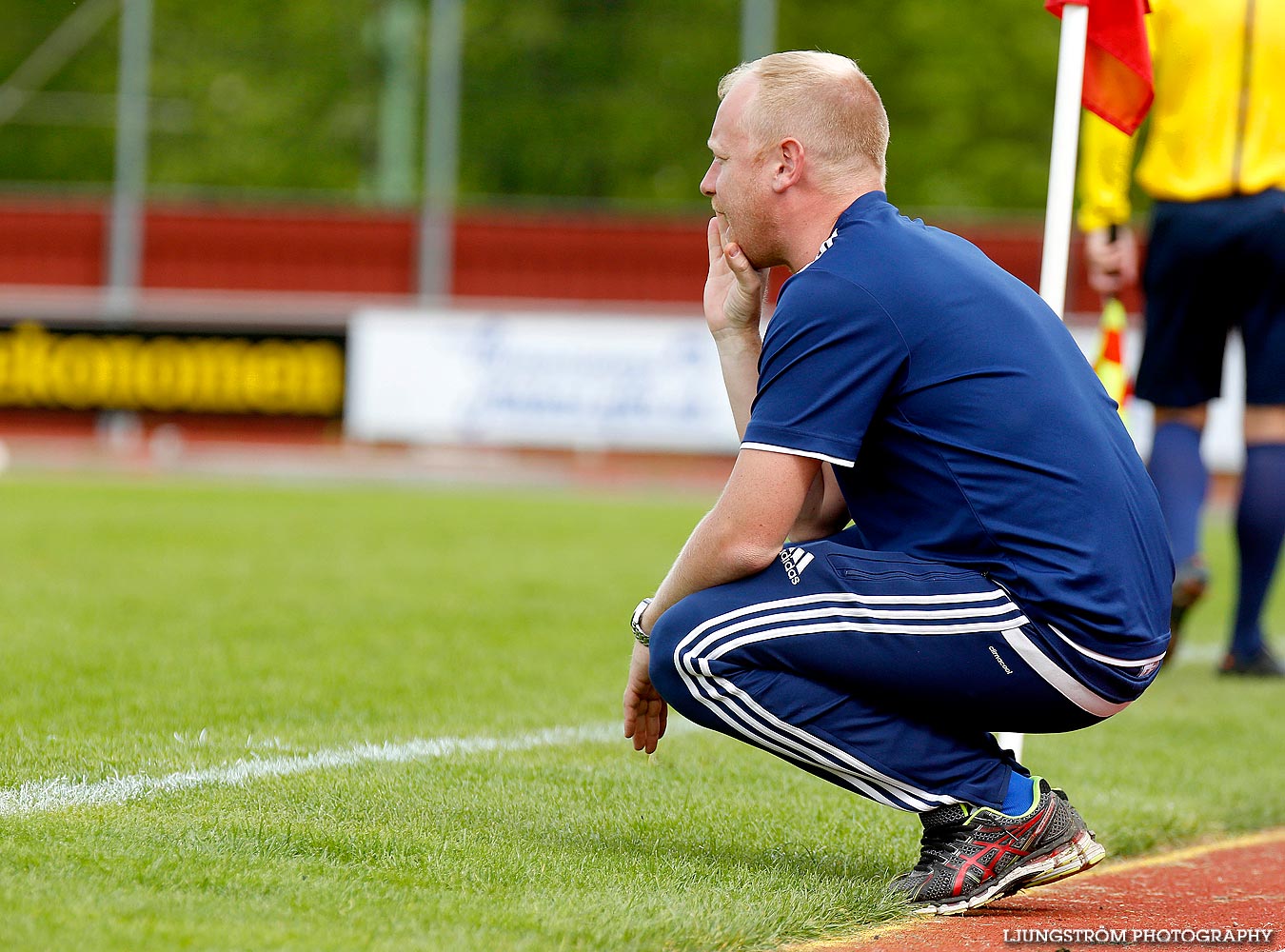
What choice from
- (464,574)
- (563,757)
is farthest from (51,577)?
(563,757)

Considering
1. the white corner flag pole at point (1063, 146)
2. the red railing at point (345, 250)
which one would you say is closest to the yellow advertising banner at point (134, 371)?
the red railing at point (345, 250)

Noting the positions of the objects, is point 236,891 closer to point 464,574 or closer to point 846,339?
point 846,339

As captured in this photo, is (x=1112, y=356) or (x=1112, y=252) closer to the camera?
(x=1112, y=356)

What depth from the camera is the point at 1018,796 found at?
324 centimetres

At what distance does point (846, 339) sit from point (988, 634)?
0.56 m

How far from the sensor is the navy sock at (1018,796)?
3.21 meters

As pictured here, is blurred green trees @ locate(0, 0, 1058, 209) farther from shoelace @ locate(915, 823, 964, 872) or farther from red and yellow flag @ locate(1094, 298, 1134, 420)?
shoelace @ locate(915, 823, 964, 872)

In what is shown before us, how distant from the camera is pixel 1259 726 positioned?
17.2ft

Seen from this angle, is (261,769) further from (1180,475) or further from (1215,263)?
(1215,263)

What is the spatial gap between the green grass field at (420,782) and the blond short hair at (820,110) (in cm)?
130

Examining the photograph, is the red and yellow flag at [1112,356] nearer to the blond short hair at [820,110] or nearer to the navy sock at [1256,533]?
the navy sock at [1256,533]

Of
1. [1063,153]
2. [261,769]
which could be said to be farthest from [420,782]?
[1063,153]

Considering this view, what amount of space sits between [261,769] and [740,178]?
1.66 metres

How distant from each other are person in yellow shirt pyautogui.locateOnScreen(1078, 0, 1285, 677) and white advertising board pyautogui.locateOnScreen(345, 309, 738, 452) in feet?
38.9
